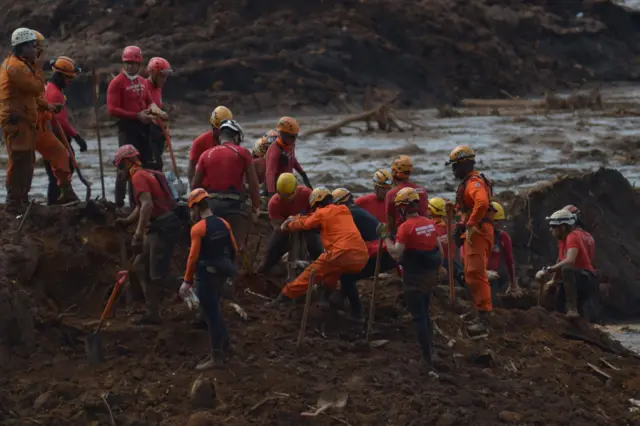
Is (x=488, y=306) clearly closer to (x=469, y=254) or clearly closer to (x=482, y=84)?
(x=469, y=254)

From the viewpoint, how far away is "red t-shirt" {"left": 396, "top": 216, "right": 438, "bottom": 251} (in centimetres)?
1412

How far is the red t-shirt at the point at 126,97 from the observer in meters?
16.4

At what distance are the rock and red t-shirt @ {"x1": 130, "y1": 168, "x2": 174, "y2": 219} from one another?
2.00 metres

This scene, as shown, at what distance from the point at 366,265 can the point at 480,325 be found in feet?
5.27

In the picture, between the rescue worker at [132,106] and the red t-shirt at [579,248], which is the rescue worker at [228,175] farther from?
the red t-shirt at [579,248]

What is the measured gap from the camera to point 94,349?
14023mm

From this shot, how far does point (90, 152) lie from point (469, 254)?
60.0 ft

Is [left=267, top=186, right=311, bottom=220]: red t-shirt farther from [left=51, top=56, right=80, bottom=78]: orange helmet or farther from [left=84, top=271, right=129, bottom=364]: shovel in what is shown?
[left=51, top=56, right=80, bottom=78]: orange helmet

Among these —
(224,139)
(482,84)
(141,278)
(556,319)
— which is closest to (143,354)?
(141,278)

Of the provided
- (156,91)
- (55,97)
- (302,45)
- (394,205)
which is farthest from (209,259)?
(302,45)

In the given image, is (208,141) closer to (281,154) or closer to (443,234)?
(281,154)

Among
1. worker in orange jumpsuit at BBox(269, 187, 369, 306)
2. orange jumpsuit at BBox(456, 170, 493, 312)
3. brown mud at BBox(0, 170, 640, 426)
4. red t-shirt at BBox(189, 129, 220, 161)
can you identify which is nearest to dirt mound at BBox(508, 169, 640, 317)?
Result: brown mud at BBox(0, 170, 640, 426)

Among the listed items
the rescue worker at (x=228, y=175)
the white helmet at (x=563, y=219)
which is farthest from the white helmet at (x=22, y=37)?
the white helmet at (x=563, y=219)

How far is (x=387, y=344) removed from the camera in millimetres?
14938
